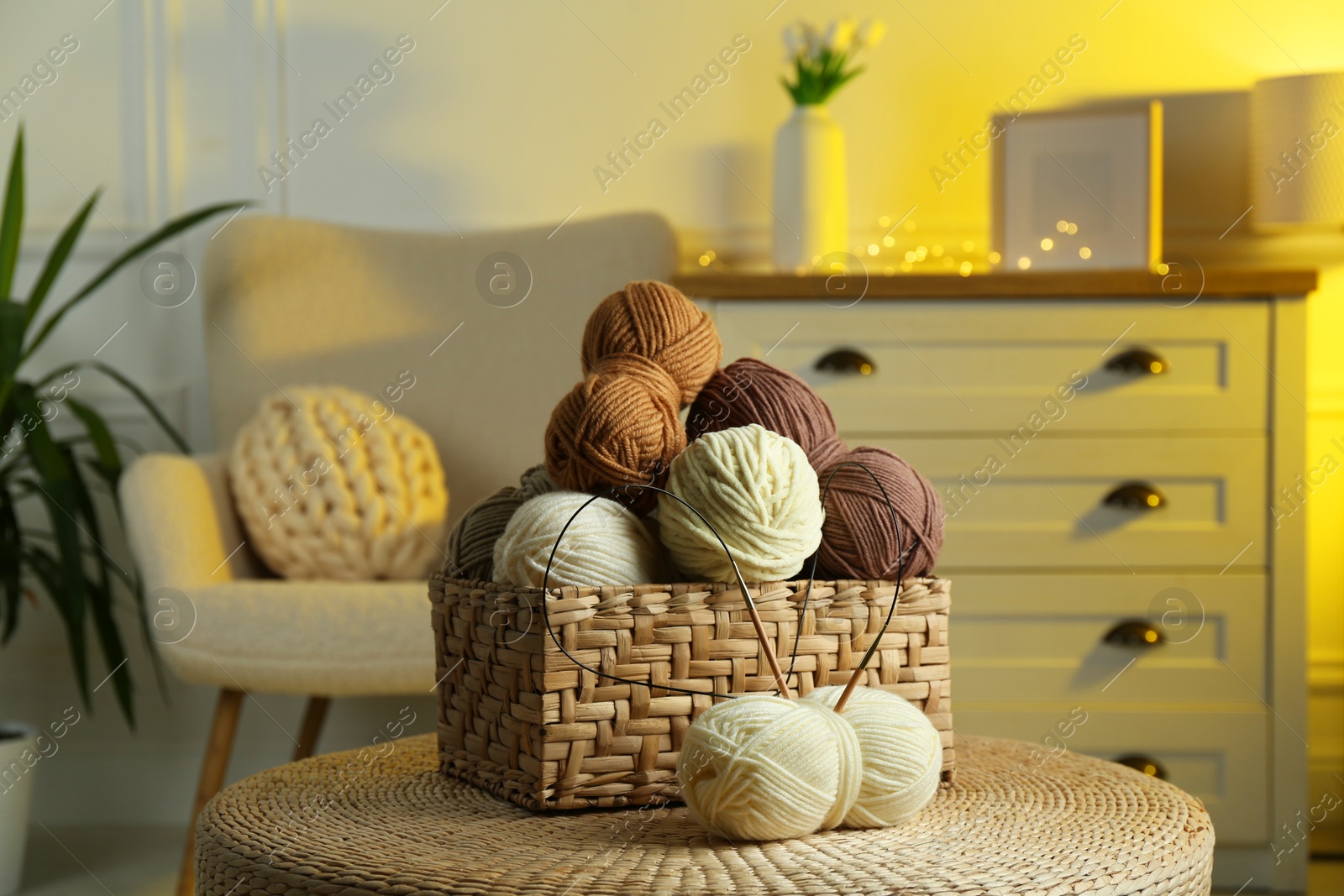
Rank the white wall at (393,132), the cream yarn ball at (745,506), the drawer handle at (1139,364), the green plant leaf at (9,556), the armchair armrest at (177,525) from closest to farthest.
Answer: the cream yarn ball at (745,506) < the armchair armrest at (177,525) < the drawer handle at (1139,364) < the green plant leaf at (9,556) < the white wall at (393,132)

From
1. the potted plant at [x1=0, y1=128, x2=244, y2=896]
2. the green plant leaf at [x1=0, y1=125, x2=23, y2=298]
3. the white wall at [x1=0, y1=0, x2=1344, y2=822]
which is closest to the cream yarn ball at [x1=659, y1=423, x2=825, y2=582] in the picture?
the potted plant at [x1=0, y1=128, x2=244, y2=896]

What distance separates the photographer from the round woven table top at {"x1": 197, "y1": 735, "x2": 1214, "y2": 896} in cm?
46

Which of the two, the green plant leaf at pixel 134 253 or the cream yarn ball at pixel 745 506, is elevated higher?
the green plant leaf at pixel 134 253

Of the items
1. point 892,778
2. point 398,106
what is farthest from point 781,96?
point 892,778

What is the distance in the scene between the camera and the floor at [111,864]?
1.61 meters

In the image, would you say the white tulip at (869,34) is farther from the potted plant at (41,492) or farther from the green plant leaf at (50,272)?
the green plant leaf at (50,272)

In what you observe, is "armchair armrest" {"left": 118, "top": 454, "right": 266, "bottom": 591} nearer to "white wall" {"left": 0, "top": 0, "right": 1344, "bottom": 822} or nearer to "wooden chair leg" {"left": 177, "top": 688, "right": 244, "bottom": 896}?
"wooden chair leg" {"left": 177, "top": 688, "right": 244, "bottom": 896}

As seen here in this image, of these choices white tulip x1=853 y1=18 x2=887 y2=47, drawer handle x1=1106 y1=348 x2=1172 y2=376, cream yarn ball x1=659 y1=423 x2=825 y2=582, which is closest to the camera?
cream yarn ball x1=659 y1=423 x2=825 y2=582

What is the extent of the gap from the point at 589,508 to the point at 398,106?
5.38 feet

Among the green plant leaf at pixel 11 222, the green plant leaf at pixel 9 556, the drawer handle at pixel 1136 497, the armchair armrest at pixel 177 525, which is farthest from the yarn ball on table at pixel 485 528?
the green plant leaf at pixel 11 222

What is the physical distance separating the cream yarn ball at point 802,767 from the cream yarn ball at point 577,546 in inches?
4.0

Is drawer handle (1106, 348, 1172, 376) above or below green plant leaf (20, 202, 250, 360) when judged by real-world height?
below

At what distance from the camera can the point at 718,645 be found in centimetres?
57

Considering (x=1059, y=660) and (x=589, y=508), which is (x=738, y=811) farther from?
(x=1059, y=660)
